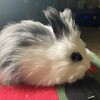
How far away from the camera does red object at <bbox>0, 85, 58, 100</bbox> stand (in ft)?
2.56

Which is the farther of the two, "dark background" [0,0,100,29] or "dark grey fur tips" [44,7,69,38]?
"dark background" [0,0,100,29]

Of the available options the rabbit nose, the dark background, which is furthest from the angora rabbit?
the dark background

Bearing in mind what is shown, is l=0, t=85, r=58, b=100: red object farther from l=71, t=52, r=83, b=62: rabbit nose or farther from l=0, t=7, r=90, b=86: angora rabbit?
l=71, t=52, r=83, b=62: rabbit nose

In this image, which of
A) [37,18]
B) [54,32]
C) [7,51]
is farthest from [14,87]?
[37,18]

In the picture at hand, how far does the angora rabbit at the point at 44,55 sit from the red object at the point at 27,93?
0.02 meters

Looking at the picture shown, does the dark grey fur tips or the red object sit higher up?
the dark grey fur tips

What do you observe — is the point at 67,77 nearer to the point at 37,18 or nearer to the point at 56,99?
the point at 56,99

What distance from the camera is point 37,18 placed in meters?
1.62

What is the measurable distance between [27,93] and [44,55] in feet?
0.48

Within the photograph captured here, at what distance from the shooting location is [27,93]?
80cm

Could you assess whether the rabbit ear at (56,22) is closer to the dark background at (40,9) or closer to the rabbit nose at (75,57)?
the rabbit nose at (75,57)

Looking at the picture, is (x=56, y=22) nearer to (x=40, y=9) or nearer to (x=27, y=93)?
(x=27, y=93)

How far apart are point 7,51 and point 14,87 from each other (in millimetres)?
134

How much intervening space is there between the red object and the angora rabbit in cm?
2
